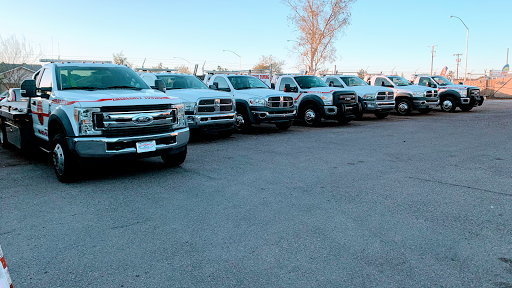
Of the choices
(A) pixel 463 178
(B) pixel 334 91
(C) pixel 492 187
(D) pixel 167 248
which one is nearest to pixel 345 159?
(A) pixel 463 178

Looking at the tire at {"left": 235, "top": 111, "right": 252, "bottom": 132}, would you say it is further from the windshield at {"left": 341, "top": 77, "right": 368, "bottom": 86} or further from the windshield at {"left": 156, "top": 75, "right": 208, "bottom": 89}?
the windshield at {"left": 341, "top": 77, "right": 368, "bottom": 86}

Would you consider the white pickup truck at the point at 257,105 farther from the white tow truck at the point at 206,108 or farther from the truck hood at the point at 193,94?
the white tow truck at the point at 206,108

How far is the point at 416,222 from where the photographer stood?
4.65 meters

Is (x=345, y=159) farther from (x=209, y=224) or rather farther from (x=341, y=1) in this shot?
(x=341, y=1)

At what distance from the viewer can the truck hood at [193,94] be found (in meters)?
10.9

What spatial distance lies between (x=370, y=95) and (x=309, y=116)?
3.80m

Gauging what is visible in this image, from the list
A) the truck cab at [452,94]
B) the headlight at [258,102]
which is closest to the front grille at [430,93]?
the truck cab at [452,94]

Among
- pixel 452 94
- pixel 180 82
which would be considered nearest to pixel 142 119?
pixel 180 82

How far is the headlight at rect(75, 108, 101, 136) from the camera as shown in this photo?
20.5 ft

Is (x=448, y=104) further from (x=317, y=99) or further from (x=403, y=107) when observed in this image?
(x=317, y=99)

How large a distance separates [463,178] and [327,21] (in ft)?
109

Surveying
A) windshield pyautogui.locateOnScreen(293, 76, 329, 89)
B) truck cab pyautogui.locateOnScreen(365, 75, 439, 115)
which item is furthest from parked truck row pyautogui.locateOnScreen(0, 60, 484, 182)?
truck cab pyautogui.locateOnScreen(365, 75, 439, 115)

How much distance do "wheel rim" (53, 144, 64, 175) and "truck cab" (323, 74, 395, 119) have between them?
13122 mm

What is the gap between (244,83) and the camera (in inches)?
556
